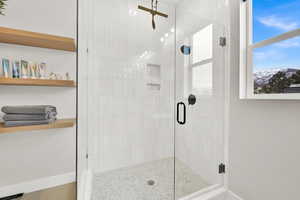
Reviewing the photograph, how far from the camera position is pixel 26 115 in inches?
45.2

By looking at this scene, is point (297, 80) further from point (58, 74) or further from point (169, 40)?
point (58, 74)

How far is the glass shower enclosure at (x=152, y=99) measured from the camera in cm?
150

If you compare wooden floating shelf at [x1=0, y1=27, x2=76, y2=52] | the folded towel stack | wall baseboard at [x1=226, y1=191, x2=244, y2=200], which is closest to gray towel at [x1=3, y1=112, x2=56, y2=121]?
the folded towel stack

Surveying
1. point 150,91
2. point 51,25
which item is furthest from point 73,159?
point 51,25

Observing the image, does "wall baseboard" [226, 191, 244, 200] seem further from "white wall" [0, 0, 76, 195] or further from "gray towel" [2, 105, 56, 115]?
"gray towel" [2, 105, 56, 115]

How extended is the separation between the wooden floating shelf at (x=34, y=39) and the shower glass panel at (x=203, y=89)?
3.66 ft

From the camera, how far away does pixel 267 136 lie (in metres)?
1.19

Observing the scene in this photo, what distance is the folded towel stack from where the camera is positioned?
1.09 m

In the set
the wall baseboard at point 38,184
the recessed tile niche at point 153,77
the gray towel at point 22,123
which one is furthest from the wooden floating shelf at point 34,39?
the wall baseboard at point 38,184

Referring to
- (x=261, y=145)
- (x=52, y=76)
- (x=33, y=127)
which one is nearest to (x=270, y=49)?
(x=261, y=145)

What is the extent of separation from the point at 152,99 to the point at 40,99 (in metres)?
1.12

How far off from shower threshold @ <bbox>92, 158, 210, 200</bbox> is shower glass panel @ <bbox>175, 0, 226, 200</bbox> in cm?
1

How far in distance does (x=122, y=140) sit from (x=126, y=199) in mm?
589

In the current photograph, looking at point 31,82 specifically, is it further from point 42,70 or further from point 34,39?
point 34,39
